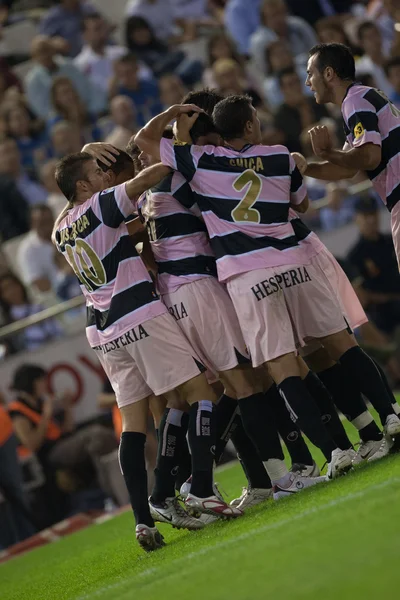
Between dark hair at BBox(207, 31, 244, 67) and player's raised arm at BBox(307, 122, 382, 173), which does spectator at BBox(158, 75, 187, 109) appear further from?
player's raised arm at BBox(307, 122, 382, 173)

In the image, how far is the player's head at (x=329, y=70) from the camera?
24.0ft

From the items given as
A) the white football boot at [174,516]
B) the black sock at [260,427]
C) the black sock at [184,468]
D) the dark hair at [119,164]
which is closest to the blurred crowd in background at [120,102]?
the black sock at [184,468]

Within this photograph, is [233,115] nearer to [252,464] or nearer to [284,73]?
[252,464]

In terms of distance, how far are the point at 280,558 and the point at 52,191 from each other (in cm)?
1098

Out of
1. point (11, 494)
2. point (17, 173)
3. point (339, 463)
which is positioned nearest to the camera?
point (339, 463)

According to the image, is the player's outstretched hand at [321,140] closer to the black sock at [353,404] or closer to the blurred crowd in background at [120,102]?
the black sock at [353,404]

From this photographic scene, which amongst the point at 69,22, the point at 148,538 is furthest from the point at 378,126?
the point at 69,22

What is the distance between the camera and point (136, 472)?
23.1 feet

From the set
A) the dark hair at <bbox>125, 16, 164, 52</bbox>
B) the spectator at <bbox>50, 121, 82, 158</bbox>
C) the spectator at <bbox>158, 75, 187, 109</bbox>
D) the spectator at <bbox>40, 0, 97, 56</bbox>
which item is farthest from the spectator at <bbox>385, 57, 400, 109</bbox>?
the spectator at <bbox>40, 0, 97, 56</bbox>

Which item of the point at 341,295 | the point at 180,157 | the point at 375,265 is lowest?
the point at 375,265

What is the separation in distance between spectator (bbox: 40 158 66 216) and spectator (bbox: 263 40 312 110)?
334cm

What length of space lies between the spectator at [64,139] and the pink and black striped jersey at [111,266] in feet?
28.2

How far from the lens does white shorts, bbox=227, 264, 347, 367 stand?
6828 mm

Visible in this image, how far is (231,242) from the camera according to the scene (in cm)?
698
